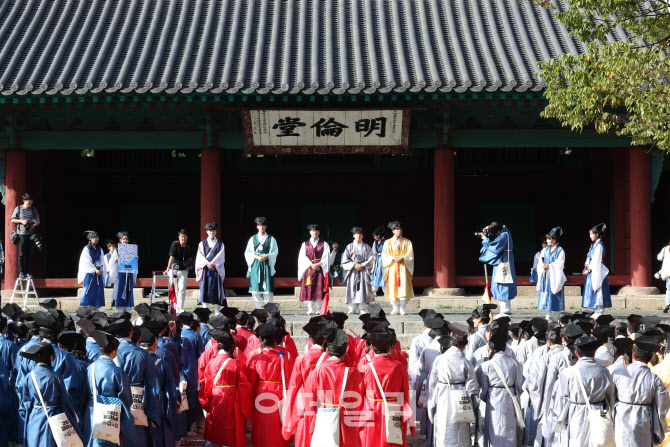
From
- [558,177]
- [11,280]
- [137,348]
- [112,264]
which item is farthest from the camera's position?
[558,177]

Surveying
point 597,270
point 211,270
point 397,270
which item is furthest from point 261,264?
point 597,270

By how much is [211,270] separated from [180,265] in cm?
58

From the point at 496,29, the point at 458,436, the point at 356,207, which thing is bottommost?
the point at 458,436

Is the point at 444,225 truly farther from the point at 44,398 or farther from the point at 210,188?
the point at 44,398

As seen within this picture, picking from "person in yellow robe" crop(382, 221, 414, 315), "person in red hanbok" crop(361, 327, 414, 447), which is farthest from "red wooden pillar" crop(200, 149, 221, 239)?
"person in red hanbok" crop(361, 327, 414, 447)

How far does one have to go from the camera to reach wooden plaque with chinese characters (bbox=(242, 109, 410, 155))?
15.0 metres

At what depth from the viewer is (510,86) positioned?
1400 centimetres

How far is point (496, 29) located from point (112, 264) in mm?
8701

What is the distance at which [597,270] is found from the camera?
13195 mm

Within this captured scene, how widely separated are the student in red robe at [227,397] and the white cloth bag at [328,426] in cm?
110

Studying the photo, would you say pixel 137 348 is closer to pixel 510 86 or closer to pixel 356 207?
pixel 510 86

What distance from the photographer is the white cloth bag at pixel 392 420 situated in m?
7.21

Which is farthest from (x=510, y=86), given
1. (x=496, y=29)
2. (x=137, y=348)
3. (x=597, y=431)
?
(x=137, y=348)

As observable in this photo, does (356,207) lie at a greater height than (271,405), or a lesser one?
greater
